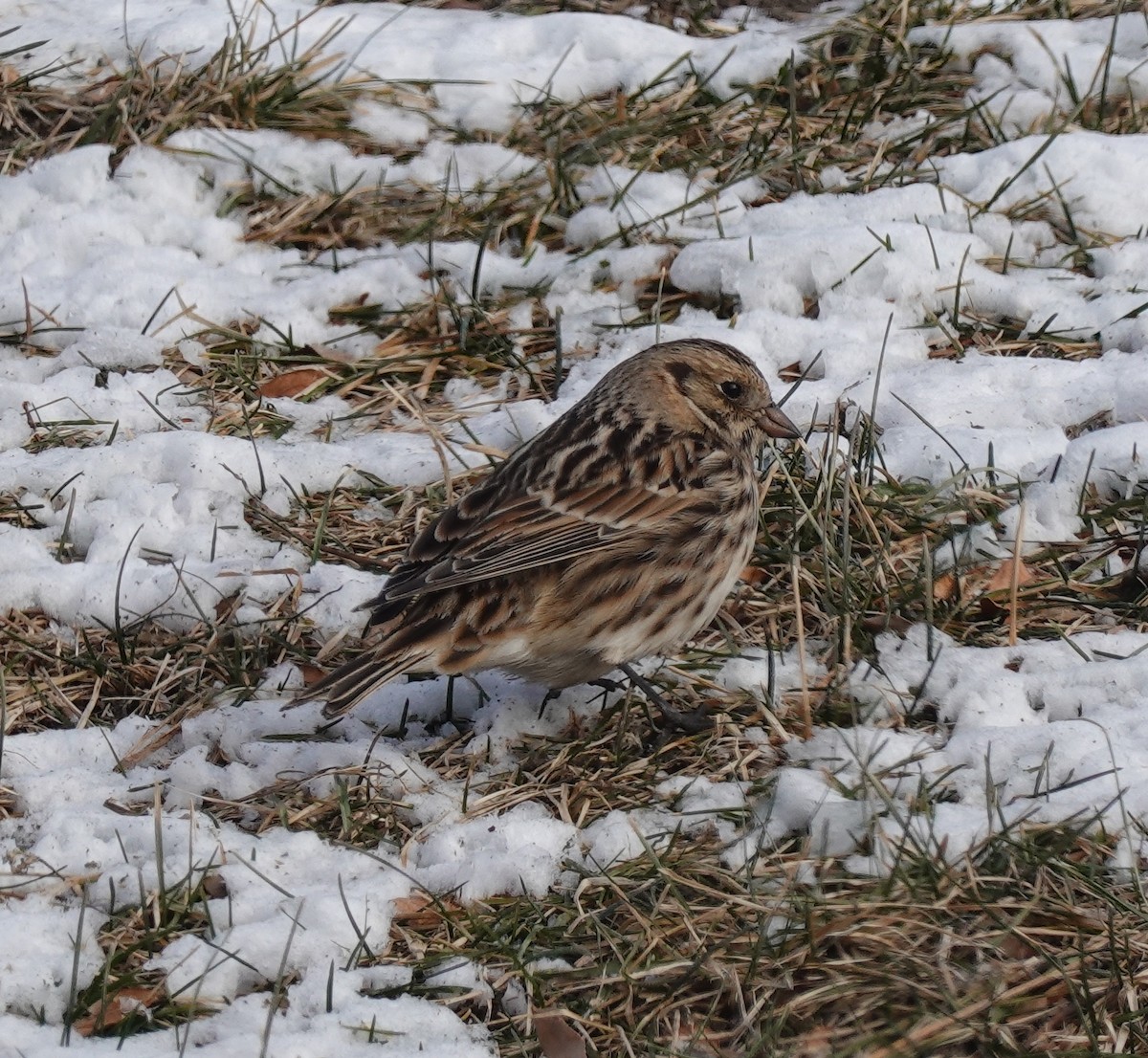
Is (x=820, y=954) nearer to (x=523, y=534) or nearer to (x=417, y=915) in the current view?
(x=417, y=915)

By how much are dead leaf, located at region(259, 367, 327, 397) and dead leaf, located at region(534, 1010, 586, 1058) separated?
130 inches

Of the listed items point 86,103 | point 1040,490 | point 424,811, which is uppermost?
point 86,103

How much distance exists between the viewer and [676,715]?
486 cm

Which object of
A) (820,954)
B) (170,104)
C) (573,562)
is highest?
(170,104)

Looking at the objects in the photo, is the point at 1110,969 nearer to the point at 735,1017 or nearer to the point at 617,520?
the point at 735,1017

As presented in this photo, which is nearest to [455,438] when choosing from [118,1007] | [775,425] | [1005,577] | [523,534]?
[775,425]

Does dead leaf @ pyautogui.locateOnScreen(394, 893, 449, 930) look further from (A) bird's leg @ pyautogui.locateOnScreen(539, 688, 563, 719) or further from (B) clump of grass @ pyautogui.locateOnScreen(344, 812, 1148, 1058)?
(A) bird's leg @ pyautogui.locateOnScreen(539, 688, 563, 719)

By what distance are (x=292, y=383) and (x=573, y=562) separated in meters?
2.00

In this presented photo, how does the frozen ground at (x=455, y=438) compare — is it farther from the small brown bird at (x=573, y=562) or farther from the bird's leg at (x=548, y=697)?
the small brown bird at (x=573, y=562)

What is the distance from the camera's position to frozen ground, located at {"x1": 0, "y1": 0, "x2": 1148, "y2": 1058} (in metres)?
4.17

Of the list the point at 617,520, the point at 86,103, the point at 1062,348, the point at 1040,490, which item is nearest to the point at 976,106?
the point at 1062,348

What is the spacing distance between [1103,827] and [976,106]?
407cm

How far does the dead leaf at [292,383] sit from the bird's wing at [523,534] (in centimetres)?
168

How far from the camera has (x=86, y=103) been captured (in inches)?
303
